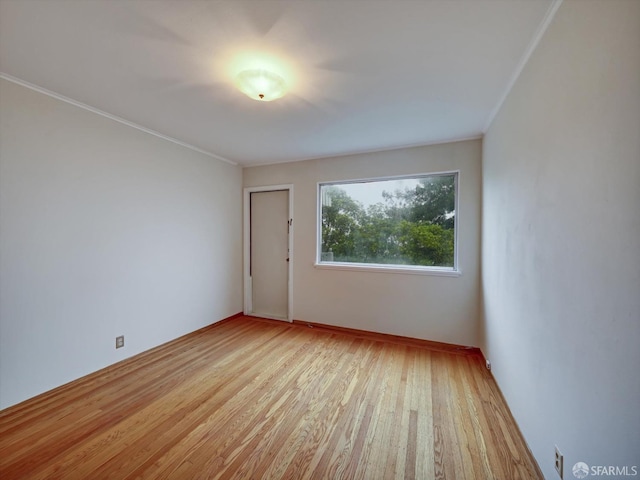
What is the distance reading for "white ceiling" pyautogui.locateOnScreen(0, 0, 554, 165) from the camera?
1.23m

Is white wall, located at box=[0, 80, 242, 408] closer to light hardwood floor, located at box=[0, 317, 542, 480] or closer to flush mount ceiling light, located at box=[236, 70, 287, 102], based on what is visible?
light hardwood floor, located at box=[0, 317, 542, 480]

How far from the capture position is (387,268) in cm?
322

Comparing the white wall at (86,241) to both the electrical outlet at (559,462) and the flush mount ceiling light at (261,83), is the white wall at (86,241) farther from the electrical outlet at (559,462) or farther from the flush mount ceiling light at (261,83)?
the electrical outlet at (559,462)

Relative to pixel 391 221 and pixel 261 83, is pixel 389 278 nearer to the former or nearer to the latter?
pixel 391 221

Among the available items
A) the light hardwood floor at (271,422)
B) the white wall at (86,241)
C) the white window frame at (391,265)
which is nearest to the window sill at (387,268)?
the white window frame at (391,265)

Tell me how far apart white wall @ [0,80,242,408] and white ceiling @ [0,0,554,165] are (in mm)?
330

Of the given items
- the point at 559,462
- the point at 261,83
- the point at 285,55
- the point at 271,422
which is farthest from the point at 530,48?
the point at 271,422

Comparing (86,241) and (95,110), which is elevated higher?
(95,110)

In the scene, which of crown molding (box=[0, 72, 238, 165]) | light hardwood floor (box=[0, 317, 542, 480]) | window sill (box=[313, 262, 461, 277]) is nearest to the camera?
light hardwood floor (box=[0, 317, 542, 480])

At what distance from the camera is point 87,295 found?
2262mm

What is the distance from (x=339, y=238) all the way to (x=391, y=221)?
0.76 meters

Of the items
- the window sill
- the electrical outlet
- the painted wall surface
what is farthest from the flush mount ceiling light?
the electrical outlet

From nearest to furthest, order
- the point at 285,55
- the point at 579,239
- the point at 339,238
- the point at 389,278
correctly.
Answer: the point at 579,239
the point at 285,55
the point at 389,278
the point at 339,238

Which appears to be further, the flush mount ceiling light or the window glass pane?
the window glass pane
